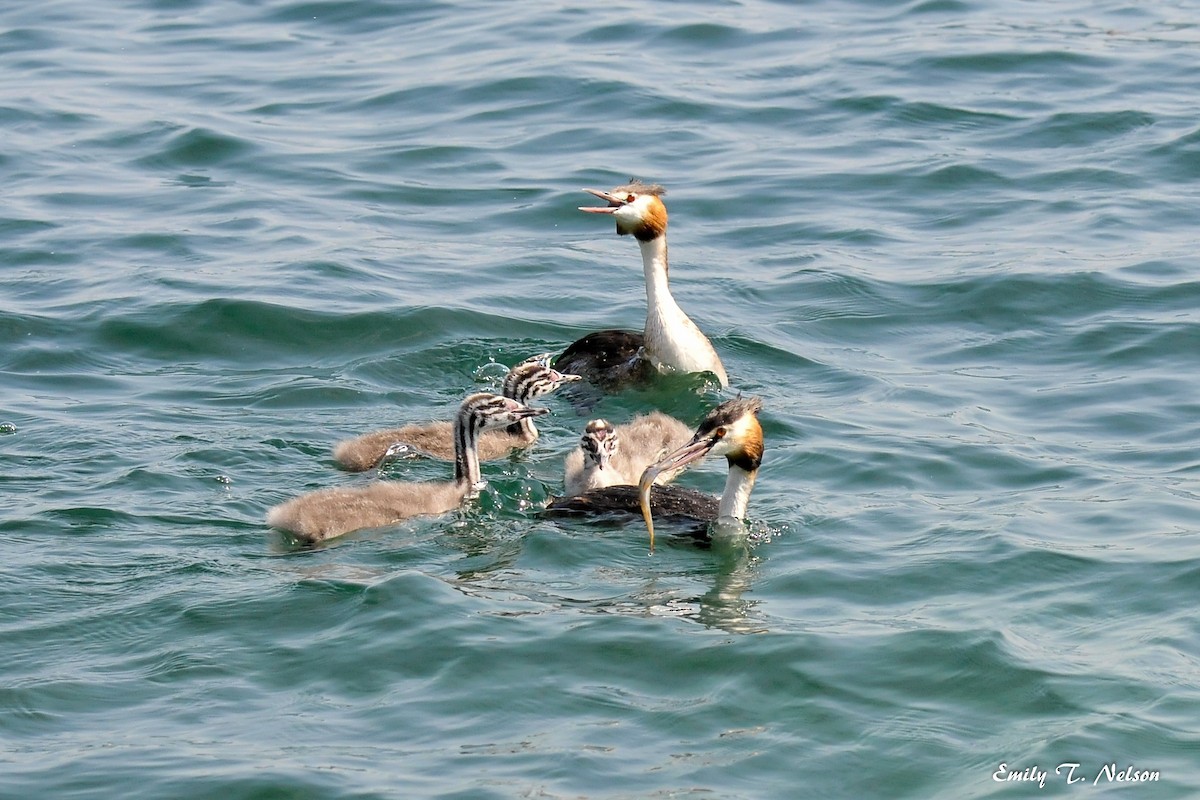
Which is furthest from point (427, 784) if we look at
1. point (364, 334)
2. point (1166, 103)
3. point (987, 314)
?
point (1166, 103)

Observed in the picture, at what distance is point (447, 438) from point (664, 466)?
6.87 feet

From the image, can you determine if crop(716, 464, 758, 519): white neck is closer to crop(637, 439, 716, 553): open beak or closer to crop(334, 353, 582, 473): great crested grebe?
crop(637, 439, 716, 553): open beak

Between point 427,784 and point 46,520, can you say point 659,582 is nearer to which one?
point 427,784

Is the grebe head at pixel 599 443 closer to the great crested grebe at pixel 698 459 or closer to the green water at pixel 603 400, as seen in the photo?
the great crested grebe at pixel 698 459

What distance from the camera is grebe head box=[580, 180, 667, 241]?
12062 mm

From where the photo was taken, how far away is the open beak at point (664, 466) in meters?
8.98

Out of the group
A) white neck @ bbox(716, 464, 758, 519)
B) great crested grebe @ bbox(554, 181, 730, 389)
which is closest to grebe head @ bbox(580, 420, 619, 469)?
white neck @ bbox(716, 464, 758, 519)

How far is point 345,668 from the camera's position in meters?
7.82

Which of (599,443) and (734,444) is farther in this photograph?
(599,443)

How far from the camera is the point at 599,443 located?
9.88m

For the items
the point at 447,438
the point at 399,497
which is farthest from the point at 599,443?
the point at 447,438
